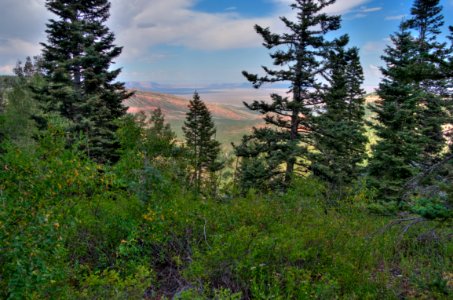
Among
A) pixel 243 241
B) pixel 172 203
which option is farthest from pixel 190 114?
pixel 243 241

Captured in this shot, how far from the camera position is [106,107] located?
20859 millimetres

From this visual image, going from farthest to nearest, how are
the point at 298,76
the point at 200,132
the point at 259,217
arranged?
the point at 200,132 < the point at 298,76 < the point at 259,217

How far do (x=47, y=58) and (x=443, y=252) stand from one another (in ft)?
75.4

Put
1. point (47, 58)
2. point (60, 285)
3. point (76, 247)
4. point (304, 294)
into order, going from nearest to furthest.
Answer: point (60, 285) → point (304, 294) → point (76, 247) → point (47, 58)

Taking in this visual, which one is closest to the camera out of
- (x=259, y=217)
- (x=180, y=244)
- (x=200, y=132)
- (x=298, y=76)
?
(x=180, y=244)

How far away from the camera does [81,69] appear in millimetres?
20125

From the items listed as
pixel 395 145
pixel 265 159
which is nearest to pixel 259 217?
pixel 265 159

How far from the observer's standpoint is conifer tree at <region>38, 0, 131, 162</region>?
62.0 feet

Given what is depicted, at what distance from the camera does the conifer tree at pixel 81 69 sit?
744 inches

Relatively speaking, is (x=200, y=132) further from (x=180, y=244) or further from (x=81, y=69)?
(x=180, y=244)

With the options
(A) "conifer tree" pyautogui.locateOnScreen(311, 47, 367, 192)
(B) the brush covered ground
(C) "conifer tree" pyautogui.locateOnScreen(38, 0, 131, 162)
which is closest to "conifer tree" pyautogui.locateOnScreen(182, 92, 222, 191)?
(C) "conifer tree" pyautogui.locateOnScreen(38, 0, 131, 162)

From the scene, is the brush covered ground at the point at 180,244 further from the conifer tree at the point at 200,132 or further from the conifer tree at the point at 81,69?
the conifer tree at the point at 200,132

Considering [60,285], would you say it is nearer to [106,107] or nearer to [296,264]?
[296,264]

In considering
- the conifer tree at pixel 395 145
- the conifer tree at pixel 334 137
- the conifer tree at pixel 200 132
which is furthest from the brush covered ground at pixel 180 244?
the conifer tree at pixel 200 132
